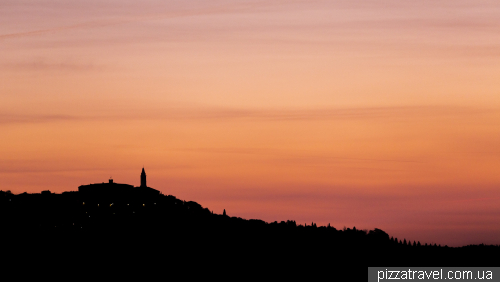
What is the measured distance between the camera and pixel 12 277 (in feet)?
637

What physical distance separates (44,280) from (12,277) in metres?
8.99

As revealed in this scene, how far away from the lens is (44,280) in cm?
19925
